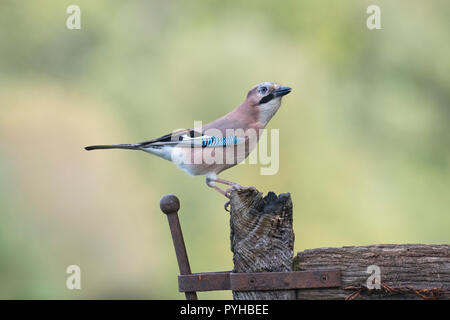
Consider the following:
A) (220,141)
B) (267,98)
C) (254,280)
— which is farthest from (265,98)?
(254,280)

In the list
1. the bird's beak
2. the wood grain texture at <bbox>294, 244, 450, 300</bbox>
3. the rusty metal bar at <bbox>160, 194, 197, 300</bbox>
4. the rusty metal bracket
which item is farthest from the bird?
the wood grain texture at <bbox>294, 244, 450, 300</bbox>

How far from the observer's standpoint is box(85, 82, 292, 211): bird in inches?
140

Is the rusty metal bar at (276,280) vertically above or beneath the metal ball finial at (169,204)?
beneath

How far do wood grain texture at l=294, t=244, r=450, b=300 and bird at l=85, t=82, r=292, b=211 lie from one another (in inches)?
54.9

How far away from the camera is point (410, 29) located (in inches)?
263

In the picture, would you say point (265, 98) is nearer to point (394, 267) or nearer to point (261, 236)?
point (261, 236)

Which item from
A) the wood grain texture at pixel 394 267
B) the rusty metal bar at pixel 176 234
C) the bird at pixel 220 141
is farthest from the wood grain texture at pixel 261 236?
the bird at pixel 220 141

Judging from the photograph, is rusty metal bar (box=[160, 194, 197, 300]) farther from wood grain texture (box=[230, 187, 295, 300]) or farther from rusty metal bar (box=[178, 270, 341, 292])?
wood grain texture (box=[230, 187, 295, 300])

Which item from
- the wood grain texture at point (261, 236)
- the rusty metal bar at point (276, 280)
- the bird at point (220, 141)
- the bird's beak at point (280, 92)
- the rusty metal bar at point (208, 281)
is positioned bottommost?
the rusty metal bar at point (208, 281)

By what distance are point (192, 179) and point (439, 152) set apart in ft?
7.67

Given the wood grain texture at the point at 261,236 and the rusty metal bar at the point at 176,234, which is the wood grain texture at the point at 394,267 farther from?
the rusty metal bar at the point at 176,234

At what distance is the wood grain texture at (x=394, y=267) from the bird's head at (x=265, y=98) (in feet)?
5.57

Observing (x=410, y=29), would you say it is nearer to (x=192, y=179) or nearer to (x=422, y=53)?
(x=422, y=53)

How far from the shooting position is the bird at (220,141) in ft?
11.7
